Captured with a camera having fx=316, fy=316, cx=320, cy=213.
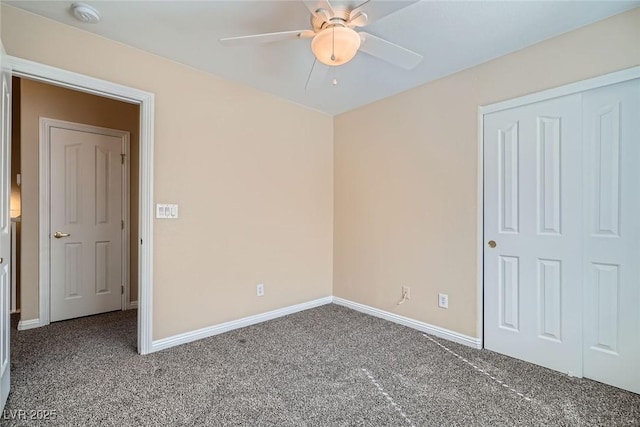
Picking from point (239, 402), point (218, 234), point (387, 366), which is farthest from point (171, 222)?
point (387, 366)

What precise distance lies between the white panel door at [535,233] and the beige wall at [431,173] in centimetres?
15

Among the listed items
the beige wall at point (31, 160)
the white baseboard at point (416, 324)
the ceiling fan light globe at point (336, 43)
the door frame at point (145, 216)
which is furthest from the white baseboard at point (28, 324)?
the ceiling fan light globe at point (336, 43)

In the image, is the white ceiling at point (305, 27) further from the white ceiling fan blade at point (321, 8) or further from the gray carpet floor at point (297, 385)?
the gray carpet floor at point (297, 385)

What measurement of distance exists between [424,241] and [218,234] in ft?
6.32

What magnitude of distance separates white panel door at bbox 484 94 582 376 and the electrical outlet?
325mm

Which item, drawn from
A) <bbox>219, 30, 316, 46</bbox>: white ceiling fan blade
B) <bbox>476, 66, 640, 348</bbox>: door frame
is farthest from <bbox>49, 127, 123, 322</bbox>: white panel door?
<bbox>476, 66, 640, 348</bbox>: door frame

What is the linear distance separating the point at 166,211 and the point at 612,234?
3187 mm

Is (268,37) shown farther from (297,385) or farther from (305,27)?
(297,385)

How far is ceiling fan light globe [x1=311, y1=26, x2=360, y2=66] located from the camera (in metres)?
1.59

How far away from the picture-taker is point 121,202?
12.0 feet

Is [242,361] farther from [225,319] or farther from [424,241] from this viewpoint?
[424,241]

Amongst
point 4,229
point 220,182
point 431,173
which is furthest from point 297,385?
point 431,173

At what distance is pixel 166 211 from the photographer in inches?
102

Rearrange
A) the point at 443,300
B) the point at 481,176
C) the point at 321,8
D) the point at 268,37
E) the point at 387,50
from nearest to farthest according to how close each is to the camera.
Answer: the point at 321,8 → the point at 268,37 → the point at 387,50 → the point at 481,176 → the point at 443,300
